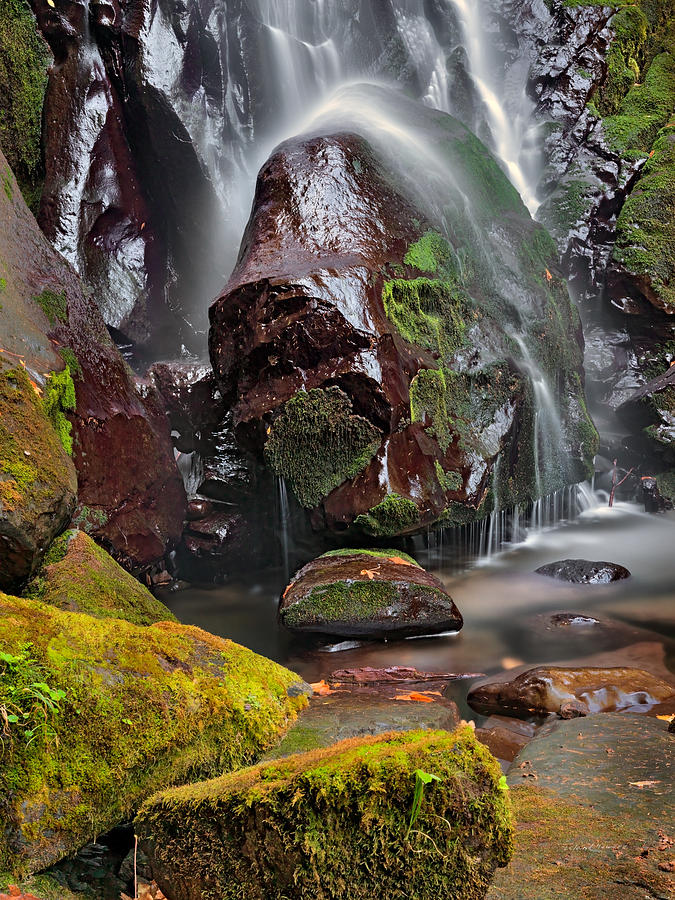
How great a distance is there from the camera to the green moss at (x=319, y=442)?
7.35 metres

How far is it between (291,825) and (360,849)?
195 millimetres

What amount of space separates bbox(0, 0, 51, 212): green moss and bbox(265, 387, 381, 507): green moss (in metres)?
6.17

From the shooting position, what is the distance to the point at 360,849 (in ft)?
5.50

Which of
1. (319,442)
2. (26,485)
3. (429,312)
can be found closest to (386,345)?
(319,442)

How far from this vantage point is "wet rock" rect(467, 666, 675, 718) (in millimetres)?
4848

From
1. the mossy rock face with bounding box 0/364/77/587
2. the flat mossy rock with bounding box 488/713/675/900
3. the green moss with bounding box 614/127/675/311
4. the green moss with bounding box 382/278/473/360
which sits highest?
the green moss with bounding box 614/127/675/311

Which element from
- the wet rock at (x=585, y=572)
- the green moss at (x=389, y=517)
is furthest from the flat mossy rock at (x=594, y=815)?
the wet rock at (x=585, y=572)

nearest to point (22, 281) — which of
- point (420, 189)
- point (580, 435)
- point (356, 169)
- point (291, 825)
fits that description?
point (356, 169)

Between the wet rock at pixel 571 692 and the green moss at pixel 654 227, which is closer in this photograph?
the wet rock at pixel 571 692

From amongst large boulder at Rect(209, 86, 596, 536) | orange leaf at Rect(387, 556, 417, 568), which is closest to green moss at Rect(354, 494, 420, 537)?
large boulder at Rect(209, 86, 596, 536)

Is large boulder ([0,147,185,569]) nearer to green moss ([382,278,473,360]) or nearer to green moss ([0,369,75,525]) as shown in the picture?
green moss ([0,369,75,525])

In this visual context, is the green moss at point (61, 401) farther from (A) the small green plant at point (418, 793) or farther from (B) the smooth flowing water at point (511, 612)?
(A) the small green plant at point (418, 793)

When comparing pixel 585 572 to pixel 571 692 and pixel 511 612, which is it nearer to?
pixel 511 612

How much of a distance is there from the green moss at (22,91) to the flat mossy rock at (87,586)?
7.78 metres
